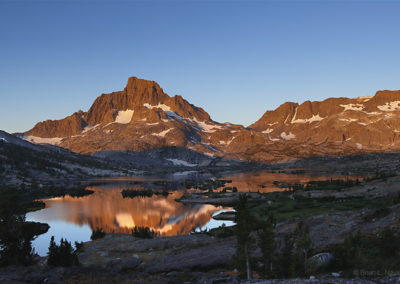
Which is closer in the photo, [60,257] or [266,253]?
[266,253]

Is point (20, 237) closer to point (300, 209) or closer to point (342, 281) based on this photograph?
point (342, 281)

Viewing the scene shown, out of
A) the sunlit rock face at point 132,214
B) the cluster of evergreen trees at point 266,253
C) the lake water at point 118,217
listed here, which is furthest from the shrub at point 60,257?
the sunlit rock face at point 132,214

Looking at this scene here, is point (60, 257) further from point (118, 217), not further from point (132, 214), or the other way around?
point (132, 214)

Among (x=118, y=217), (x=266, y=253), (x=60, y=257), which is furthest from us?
(x=118, y=217)

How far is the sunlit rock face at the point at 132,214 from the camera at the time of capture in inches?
1975

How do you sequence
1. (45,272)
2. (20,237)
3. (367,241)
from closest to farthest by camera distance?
(45,272) → (367,241) → (20,237)

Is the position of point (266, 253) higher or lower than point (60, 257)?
higher

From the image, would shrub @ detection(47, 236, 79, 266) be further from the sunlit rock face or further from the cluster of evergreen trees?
the sunlit rock face

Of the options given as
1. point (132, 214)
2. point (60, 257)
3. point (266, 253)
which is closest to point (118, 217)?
point (132, 214)

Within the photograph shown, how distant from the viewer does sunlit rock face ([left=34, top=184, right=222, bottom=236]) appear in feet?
165

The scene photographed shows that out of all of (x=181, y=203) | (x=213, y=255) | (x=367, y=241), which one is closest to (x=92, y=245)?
(x=213, y=255)

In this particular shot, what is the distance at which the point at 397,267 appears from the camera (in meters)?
14.1

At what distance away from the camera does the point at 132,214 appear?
60.4 meters

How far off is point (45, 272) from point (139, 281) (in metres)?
4.95
